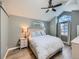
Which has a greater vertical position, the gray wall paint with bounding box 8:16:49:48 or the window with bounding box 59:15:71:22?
the window with bounding box 59:15:71:22

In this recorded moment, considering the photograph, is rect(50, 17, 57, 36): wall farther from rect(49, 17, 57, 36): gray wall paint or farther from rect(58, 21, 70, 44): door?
rect(58, 21, 70, 44): door

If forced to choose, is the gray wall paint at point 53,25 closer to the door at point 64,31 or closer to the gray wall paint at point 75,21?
the door at point 64,31

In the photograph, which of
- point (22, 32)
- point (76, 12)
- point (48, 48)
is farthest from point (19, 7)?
point (76, 12)

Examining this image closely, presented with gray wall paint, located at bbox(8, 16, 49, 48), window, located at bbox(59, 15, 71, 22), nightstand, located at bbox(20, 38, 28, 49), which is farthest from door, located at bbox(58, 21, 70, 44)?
gray wall paint, located at bbox(8, 16, 49, 48)

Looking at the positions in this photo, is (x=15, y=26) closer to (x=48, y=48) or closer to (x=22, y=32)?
(x=22, y=32)

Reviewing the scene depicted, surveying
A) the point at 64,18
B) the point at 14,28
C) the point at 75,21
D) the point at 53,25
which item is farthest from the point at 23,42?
the point at 64,18

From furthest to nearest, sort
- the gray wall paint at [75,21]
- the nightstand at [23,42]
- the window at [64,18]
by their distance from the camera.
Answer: the window at [64,18] < the gray wall paint at [75,21] < the nightstand at [23,42]

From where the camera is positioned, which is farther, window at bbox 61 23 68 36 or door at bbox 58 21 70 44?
window at bbox 61 23 68 36

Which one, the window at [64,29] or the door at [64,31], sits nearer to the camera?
the door at [64,31]

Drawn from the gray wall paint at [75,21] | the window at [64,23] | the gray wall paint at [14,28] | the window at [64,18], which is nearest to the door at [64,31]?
the window at [64,23]

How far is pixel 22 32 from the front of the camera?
5.58 meters

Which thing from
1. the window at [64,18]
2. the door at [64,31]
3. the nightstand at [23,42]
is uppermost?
the window at [64,18]

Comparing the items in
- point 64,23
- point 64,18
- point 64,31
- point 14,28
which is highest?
point 64,18

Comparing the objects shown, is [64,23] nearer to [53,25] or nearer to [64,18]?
[64,18]
